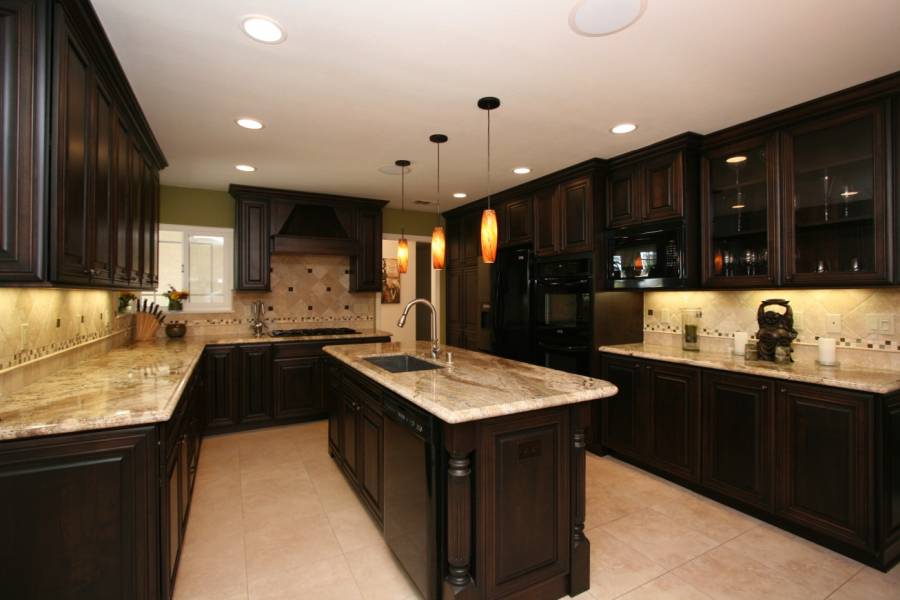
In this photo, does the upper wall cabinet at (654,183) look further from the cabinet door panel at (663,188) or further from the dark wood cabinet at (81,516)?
the dark wood cabinet at (81,516)

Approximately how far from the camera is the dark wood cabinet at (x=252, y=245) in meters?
4.67

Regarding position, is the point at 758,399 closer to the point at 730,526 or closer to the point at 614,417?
the point at 730,526

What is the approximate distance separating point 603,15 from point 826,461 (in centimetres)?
250

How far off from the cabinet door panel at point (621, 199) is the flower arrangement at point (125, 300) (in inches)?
168

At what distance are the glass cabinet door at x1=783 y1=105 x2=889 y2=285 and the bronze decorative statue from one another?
260 mm

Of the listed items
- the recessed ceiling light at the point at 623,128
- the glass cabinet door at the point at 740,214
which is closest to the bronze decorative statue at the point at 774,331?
the glass cabinet door at the point at 740,214

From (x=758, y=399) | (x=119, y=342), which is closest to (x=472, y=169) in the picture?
(x=758, y=399)

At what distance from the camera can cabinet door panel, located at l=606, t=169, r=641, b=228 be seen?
11.8ft

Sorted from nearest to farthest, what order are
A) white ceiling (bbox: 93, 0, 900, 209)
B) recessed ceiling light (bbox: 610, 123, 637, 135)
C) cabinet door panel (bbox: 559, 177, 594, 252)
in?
white ceiling (bbox: 93, 0, 900, 209) → recessed ceiling light (bbox: 610, 123, 637, 135) → cabinet door panel (bbox: 559, 177, 594, 252)

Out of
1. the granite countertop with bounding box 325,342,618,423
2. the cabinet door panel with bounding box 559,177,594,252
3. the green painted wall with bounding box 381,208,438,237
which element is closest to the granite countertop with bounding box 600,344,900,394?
the cabinet door panel with bounding box 559,177,594,252

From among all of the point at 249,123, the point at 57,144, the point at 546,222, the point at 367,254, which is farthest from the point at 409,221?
the point at 57,144

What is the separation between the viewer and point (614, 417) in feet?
11.8

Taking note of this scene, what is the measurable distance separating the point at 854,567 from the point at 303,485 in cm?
322

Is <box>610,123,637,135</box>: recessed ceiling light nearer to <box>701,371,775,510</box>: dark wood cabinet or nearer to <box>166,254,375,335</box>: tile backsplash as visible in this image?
<box>701,371,775,510</box>: dark wood cabinet
